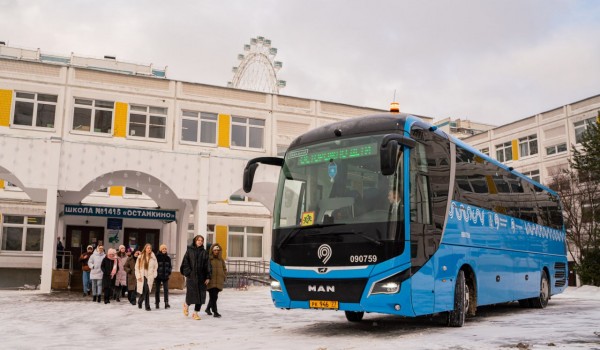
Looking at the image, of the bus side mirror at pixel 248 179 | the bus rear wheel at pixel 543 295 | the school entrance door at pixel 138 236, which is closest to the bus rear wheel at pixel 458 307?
the bus side mirror at pixel 248 179

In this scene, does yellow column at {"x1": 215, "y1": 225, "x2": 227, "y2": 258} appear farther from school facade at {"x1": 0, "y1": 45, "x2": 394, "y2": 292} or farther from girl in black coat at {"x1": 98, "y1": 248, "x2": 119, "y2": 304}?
girl in black coat at {"x1": 98, "y1": 248, "x2": 119, "y2": 304}

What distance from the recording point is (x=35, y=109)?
109 feet

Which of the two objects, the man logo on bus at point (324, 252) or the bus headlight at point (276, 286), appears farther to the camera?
the bus headlight at point (276, 286)

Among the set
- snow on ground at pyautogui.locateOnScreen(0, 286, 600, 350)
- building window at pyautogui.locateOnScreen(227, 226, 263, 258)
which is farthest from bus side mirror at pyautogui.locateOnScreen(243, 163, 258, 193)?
building window at pyautogui.locateOnScreen(227, 226, 263, 258)

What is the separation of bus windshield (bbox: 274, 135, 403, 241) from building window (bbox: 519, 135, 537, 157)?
40.0 metres

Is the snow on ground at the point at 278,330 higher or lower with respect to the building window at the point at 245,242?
lower

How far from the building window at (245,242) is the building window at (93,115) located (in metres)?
10.2

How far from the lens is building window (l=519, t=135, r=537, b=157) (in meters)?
46.0

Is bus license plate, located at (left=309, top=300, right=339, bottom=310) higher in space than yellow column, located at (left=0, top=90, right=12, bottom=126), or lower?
lower

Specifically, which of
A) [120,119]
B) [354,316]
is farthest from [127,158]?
[120,119]

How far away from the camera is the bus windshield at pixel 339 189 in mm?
8984

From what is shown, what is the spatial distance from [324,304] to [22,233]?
2955 cm

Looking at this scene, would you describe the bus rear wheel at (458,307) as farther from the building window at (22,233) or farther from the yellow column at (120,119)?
the building window at (22,233)

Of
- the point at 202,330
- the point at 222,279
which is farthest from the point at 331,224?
the point at 222,279
